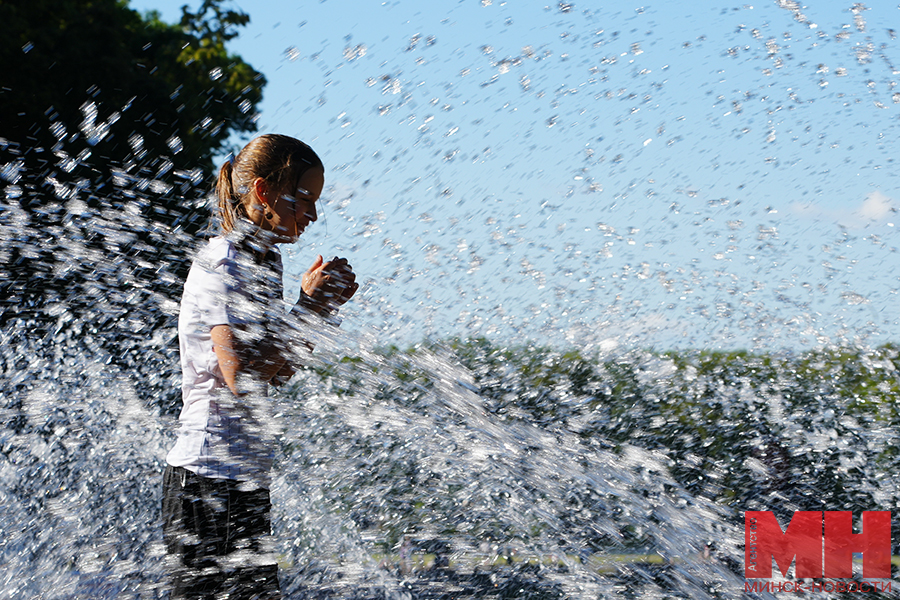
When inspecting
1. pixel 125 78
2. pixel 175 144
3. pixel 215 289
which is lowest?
pixel 175 144

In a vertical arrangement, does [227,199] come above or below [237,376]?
above

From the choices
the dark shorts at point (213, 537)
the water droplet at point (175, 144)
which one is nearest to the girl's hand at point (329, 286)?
the dark shorts at point (213, 537)

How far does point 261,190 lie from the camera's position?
92.0 inches

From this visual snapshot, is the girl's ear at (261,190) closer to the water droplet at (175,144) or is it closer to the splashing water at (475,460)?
the splashing water at (475,460)

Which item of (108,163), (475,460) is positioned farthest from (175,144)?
(475,460)

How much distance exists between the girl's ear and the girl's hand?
258 millimetres

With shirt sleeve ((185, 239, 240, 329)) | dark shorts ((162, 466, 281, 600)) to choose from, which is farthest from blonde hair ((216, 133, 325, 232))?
dark shorts ((162, 466, 281, 600))

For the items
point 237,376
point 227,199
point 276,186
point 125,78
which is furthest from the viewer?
point 125,78

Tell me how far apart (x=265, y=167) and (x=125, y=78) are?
1274 centimetres

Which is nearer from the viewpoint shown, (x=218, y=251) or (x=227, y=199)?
(x=218, y=251)

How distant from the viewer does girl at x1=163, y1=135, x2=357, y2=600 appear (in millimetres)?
2133

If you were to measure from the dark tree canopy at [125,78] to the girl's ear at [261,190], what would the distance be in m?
11.6

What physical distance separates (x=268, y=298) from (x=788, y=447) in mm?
3973

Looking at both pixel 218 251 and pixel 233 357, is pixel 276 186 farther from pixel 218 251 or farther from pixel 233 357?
pixel 233 357
